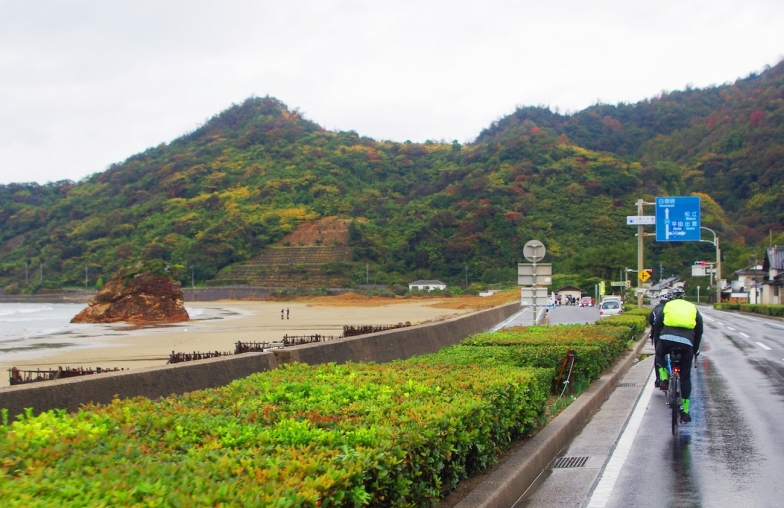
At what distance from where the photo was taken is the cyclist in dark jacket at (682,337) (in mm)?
9062

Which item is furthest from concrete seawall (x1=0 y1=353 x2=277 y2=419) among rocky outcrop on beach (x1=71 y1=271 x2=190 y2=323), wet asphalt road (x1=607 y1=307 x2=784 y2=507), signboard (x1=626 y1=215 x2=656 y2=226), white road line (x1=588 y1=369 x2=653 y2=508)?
rocky outcrop on beach (x1=71 y1=271 x2=190 y2=323)

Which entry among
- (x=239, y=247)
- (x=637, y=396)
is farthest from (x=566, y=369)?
(x=239, y=247)

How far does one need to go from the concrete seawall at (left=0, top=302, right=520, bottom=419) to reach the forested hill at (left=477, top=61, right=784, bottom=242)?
97.2m

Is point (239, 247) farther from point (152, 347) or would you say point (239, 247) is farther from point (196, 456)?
point (196, 456)

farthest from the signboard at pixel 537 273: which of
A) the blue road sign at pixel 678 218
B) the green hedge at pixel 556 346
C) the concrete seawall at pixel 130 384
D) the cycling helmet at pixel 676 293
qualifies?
the blue road sign at pixel 678 218

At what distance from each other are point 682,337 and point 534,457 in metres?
3.56

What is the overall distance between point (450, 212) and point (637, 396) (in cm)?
9220

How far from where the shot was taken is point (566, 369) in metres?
10.9

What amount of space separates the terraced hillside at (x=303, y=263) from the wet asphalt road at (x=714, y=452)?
84804 millimetres

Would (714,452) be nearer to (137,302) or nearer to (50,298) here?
(137,302)

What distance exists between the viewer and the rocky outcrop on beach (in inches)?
1918

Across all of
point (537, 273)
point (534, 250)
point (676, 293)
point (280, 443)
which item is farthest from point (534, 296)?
point (280, 443)

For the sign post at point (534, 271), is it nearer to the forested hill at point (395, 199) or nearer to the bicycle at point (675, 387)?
the bicycle at point (675, 387)

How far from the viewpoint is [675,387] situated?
884 cm
